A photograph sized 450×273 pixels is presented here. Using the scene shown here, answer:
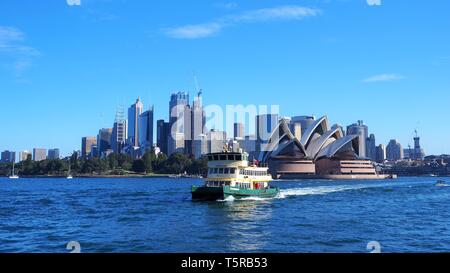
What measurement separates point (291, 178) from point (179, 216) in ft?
254

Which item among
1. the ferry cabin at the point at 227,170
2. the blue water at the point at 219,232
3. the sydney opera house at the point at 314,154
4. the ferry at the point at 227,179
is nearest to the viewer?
the blue water at the point at 219,232

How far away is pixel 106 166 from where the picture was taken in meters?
117

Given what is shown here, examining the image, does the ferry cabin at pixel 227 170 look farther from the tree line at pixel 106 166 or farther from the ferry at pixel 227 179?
the tree line at pixel 106 166

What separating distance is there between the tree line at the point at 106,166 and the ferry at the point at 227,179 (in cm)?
8597

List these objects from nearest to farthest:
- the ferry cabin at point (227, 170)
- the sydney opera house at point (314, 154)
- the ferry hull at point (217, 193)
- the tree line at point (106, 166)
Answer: the ferry hull at point (217, 193) < the ferry cabin at point (227, 170) < the sydney opera house at point (314, 154) < the tree line at point (106, 166)

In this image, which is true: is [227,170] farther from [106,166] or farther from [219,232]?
[106,166]

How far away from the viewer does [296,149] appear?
92375mm

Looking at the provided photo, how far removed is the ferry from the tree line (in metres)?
86.0

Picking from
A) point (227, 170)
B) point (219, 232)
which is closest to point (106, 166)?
point (227, 170)

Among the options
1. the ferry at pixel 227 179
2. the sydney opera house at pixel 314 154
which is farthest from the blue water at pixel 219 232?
the sydney opera house at pixel 314 154

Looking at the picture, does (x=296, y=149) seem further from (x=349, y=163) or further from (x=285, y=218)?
(x=285, y=218)

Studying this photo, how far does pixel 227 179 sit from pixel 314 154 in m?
69.6

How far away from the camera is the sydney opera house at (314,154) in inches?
3531
